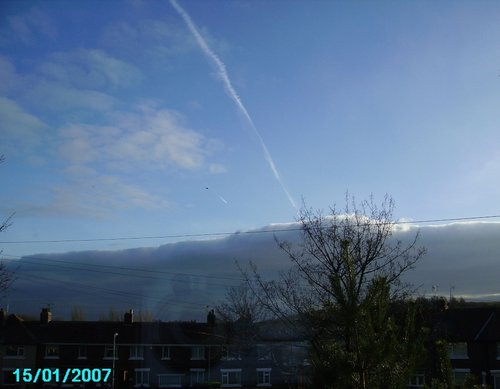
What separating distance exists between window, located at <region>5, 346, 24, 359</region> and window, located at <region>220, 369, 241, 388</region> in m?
18.4

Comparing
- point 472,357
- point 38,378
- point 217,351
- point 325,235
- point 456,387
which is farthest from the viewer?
point 217,351

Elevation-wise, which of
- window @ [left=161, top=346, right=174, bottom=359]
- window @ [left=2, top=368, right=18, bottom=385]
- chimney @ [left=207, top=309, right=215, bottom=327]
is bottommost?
window @ [left=2, top=368, right=18, bottom=385]

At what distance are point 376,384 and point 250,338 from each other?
38.7 meters

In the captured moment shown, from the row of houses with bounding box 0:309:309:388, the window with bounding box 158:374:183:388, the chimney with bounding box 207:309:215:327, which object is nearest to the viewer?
the row of houses with bounding box 0:309:309:388

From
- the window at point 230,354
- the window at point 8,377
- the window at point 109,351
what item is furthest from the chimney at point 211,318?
the window at point 8,377

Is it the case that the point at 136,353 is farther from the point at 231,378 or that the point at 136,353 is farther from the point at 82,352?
the point at 231,378

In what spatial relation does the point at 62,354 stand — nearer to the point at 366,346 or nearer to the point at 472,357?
the point at 472,357

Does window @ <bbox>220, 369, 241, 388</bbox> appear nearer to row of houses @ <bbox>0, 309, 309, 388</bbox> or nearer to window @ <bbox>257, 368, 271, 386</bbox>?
row of houses @ <bbox>0, 309, 309, 388</bbox>

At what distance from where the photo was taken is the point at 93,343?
2051 inches

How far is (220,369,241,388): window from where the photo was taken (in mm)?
50812

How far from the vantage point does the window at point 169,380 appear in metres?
51.6

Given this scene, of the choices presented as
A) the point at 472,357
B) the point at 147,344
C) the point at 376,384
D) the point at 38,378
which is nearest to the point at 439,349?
the point at 376,384

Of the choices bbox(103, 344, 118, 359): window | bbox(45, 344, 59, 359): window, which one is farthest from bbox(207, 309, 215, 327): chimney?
bbox(45, 344, 59, 359): window

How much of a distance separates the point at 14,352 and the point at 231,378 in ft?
65.8
